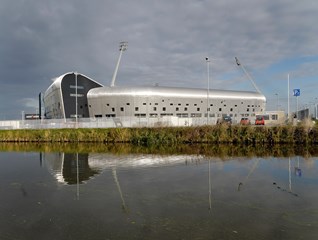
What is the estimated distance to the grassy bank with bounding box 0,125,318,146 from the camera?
3225cm

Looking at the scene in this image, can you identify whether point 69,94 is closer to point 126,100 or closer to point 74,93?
point 74,93

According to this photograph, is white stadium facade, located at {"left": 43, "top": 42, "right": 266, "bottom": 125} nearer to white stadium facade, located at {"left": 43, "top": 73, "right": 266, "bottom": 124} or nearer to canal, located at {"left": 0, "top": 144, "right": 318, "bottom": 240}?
white stadium facade, located at {"left": 43, "top": 73, "right": 266, "bottom": 124}

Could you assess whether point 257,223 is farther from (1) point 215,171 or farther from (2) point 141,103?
(2) point 141,103

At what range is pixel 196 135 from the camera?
3516cm

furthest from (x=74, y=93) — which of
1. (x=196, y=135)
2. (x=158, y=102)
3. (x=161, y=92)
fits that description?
(x=196, y=135)

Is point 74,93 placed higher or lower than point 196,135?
higher

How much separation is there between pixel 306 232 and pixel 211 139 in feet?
89.7

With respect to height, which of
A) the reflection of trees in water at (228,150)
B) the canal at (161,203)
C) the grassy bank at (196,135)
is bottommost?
the canal at (161,203)

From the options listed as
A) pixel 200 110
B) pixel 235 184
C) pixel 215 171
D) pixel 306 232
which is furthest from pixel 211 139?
pixel 200 110

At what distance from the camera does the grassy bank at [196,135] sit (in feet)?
106

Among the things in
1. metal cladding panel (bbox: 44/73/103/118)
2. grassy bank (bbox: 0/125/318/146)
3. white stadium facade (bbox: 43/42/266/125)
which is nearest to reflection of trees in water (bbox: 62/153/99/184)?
grassy bank (bbox: 0/125/318/146)

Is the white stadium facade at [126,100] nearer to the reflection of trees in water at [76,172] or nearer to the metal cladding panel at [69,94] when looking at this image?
the metal cladding panel at [69,94]

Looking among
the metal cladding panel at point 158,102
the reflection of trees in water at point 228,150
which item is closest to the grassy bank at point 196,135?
the reflection of trees in water at point 228,150

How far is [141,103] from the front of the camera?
89.9m
